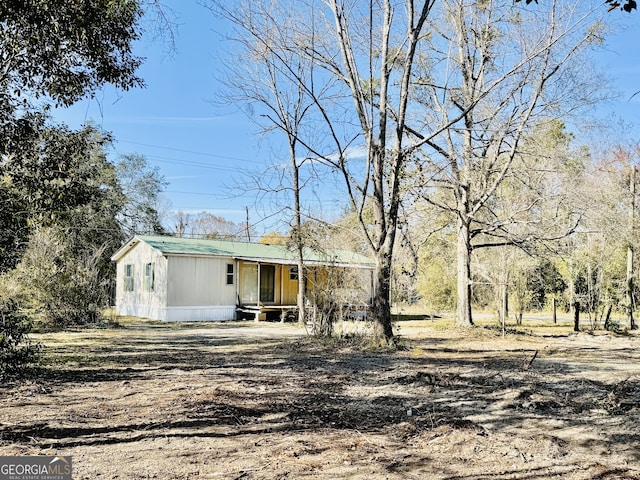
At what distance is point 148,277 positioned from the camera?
21.2 meters

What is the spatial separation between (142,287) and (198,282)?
118 inches

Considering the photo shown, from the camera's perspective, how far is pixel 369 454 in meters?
3.88

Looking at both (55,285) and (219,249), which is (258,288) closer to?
(219,249)

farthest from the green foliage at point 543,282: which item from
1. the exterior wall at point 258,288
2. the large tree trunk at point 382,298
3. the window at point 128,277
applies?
the window at point 128,277

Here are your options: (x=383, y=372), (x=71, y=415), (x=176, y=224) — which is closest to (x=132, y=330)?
(x=383, y=372)

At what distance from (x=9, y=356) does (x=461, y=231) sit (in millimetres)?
11939

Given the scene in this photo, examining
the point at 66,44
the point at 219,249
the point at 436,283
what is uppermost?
the point at 66,44

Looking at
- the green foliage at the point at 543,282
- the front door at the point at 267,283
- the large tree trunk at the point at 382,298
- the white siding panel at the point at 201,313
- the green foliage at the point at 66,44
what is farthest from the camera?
the front door at the point at 267,283

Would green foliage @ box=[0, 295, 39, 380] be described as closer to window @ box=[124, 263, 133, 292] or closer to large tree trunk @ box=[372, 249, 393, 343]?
large tree trunk @ box=[372, 249, 393, 343]

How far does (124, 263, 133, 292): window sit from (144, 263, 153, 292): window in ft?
6.28

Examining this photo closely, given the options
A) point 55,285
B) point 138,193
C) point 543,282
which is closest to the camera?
point 55,285

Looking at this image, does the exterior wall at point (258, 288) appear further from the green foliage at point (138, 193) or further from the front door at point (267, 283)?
the green foliage at point (138, 193)

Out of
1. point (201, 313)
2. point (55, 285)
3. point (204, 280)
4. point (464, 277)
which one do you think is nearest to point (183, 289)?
point (204, 280)

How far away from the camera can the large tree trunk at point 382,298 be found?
10852mm
